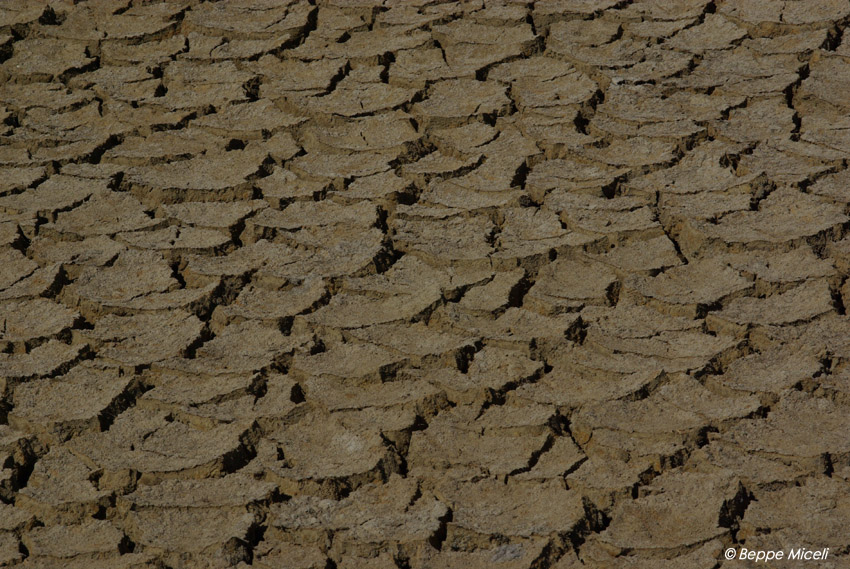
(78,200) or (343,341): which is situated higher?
(78,200)

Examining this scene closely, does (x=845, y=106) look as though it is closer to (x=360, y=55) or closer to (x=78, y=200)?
(x=360, y=55)

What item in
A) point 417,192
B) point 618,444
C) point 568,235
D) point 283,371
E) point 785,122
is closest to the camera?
point 618,444

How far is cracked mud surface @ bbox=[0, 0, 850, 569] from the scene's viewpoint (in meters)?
1.70

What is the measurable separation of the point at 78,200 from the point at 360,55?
0.82m

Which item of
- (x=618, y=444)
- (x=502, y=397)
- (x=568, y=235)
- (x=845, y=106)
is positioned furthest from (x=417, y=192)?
(x=845, y=106)

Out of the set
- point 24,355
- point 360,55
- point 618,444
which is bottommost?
point 618,444

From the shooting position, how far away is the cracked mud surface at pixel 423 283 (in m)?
1.70

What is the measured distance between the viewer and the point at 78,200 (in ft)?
7.82

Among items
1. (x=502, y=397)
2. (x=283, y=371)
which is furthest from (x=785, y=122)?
(x=283, y=371)

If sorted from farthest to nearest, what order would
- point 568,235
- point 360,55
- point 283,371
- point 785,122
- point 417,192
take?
point 360,55 → point 785,122 → point 417,192 → point 568,235 → point 283,371

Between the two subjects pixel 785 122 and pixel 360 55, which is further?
pixel 360 55

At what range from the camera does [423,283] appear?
214 cm

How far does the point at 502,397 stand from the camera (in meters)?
1.90

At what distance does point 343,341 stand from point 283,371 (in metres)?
0.13
